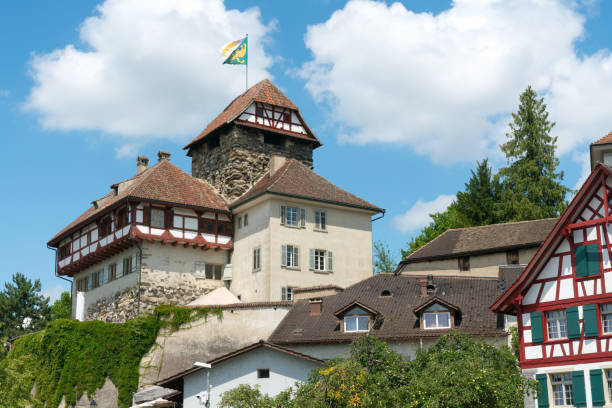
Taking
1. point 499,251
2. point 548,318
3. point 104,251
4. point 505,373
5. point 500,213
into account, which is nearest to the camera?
point 505,373

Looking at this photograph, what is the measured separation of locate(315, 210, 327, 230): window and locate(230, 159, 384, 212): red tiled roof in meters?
0.94

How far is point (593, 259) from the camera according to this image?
103ft

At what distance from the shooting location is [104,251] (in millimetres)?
57094

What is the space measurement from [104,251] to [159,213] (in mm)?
5021

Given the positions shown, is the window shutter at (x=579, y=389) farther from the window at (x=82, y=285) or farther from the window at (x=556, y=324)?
the window at (x=82, y=285)

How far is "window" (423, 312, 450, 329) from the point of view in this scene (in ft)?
131

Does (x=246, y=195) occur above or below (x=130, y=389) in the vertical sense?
above

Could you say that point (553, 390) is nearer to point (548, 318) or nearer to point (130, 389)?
point (548, 318)

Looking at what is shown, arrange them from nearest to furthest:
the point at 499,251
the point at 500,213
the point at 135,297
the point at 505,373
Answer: the point at 505,373 < the point at 499,251 < the point at 135,297 < the point at 500,213

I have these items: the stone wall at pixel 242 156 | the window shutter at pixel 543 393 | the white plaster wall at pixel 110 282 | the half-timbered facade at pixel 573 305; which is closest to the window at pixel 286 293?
the stone wall at pixel 242 156

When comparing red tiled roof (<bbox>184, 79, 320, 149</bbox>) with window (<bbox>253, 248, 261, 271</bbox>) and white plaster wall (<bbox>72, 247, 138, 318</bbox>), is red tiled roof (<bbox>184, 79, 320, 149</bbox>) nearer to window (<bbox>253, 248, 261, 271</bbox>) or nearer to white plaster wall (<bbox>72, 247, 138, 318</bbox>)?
window (<bbox>253, 248, 261, 271</bbox>)

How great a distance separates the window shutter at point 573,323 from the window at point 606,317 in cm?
85

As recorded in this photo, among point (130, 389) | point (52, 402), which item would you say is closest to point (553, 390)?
point (130, 389)

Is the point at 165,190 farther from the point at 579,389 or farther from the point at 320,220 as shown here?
the point at 579,389
